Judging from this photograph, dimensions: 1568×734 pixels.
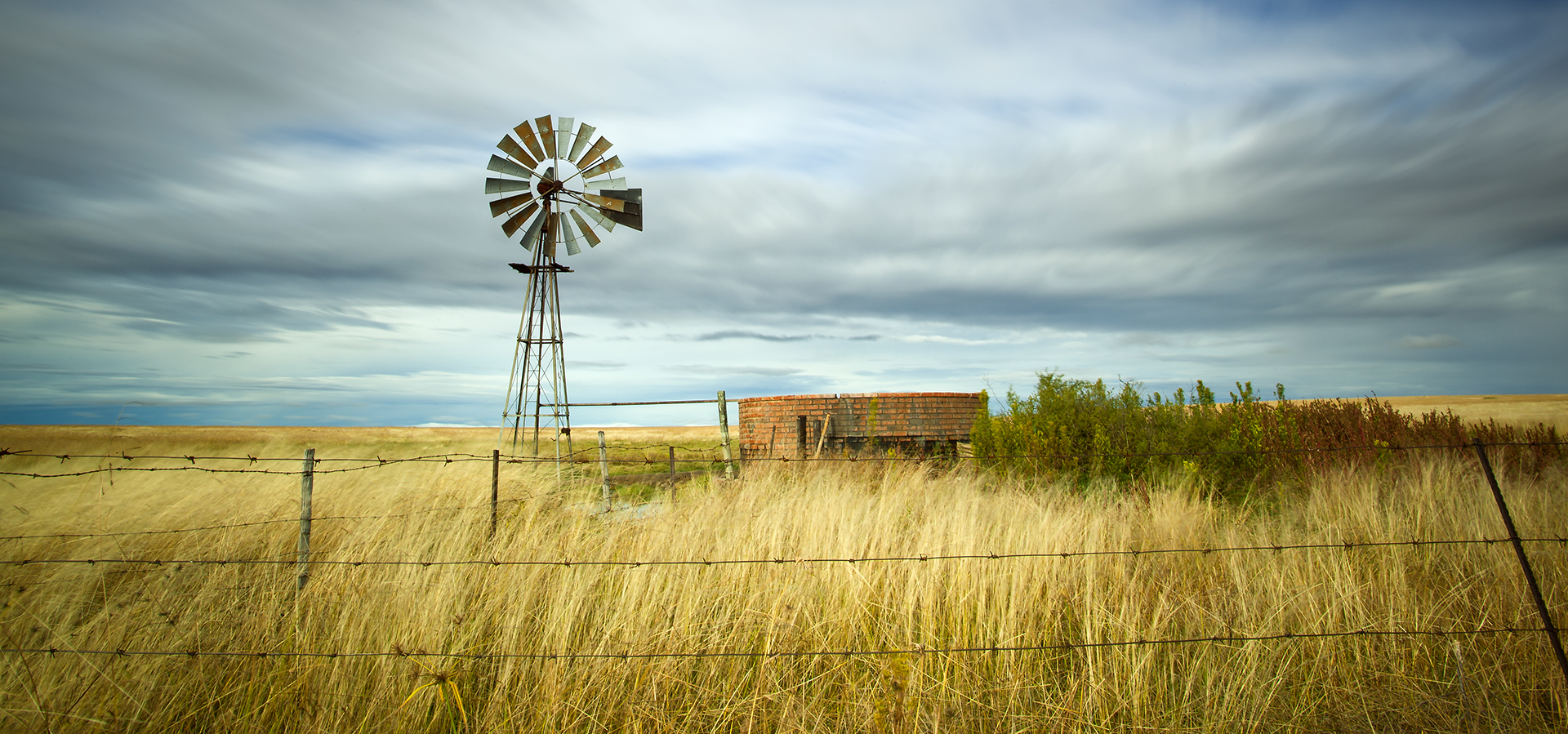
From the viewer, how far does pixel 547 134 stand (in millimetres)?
12148

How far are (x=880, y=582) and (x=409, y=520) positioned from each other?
3.77m

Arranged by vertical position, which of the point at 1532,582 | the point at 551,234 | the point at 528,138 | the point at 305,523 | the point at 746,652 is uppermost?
the point at 528,138

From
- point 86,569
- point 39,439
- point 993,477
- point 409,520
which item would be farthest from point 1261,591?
point 39,439

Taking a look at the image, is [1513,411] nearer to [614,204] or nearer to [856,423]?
[856,423]

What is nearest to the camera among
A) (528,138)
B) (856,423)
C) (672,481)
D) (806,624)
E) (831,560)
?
(806,624)

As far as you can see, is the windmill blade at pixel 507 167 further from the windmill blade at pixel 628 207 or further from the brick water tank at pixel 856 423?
the brick water tank at pixel 856 423

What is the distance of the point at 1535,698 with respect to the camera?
3.16 metres

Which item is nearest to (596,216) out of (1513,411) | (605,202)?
(605,202)

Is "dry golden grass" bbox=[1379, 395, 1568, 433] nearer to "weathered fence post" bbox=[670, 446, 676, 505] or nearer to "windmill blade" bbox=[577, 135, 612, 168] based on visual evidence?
"weathered fence post" bbox=[670, 446, 676, 505]

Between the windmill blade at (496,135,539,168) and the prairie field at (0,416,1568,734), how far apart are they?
8317 millimetres

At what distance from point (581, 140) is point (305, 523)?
9340 millimetres

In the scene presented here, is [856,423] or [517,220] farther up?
[517,220]

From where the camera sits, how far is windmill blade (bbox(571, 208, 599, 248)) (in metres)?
12.4

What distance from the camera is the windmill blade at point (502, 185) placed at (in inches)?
484
